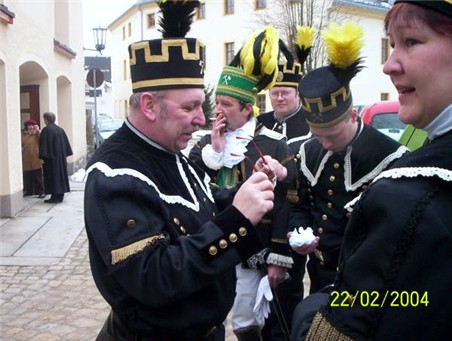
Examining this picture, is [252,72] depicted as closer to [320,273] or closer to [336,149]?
[336,149]

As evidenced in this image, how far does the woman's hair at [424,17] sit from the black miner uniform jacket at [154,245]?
88 centimetres

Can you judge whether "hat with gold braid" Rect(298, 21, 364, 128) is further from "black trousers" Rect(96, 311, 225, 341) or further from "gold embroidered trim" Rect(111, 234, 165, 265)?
"gold embroidered trim" Rect(111, 234, 165, 265)

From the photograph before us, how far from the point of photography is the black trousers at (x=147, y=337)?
1965mm

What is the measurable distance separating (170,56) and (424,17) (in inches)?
44.4

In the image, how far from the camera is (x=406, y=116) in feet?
4.53

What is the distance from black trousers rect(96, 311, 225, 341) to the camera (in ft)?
6.45

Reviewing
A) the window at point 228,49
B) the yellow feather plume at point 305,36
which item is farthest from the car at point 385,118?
the window at point 228,49

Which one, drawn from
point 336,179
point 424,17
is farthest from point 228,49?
point 424,17

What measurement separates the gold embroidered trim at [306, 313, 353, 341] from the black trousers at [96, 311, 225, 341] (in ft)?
2.48

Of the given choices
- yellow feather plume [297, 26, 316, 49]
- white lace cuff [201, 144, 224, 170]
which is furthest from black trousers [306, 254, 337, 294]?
yellow feather plume [297, 26, 316, 49]

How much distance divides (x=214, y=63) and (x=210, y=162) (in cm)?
3461

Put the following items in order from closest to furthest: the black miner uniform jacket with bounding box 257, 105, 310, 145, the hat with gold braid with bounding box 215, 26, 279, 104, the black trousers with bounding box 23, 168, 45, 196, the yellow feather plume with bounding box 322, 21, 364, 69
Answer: the yellow feather plume with bounding box 322, 21, 364, 69
the hat with gold braid with bounding box 215, 26, 279, 104
the black miner uniform jacket with bounding box 257, 105, 310, 145
the black trousers with bounding box 23, 168, 45, 196
